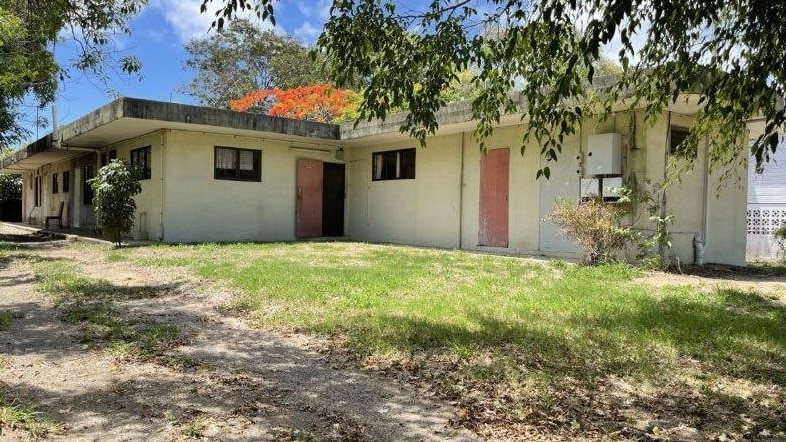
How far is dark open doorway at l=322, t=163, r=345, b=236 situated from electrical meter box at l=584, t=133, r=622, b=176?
25.9ft

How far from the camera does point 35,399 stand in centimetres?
316

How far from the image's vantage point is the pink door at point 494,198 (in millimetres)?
11969

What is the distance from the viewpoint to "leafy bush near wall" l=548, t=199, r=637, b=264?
9.18 meters

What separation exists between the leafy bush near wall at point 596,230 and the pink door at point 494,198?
99.2 inches

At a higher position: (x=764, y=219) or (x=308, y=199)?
(x=308, y=199)

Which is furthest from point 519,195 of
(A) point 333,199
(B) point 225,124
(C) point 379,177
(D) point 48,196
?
(D) point 48,196

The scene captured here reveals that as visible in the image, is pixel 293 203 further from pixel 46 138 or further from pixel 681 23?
pixel 681 23

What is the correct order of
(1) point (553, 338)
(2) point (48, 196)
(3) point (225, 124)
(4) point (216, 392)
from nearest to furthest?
(4) point (216, 392) → (1) point (553, 338) → (3) point (225, 124) → (2) point (48, 196)

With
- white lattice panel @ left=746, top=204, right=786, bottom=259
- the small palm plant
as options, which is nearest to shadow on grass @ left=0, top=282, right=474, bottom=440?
the small palm plant

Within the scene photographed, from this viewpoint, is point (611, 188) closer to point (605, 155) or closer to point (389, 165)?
point (605, 155)

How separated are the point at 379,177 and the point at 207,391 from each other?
1206 centimetres

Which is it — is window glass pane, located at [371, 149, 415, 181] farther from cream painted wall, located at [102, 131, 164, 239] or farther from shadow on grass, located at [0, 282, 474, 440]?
shadow on grass, located at [0, 282, 474, 440]

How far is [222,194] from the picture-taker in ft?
45.9

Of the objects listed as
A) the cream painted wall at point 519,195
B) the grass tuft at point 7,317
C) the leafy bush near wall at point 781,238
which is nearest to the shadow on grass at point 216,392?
the grass tuft at point 7,317
